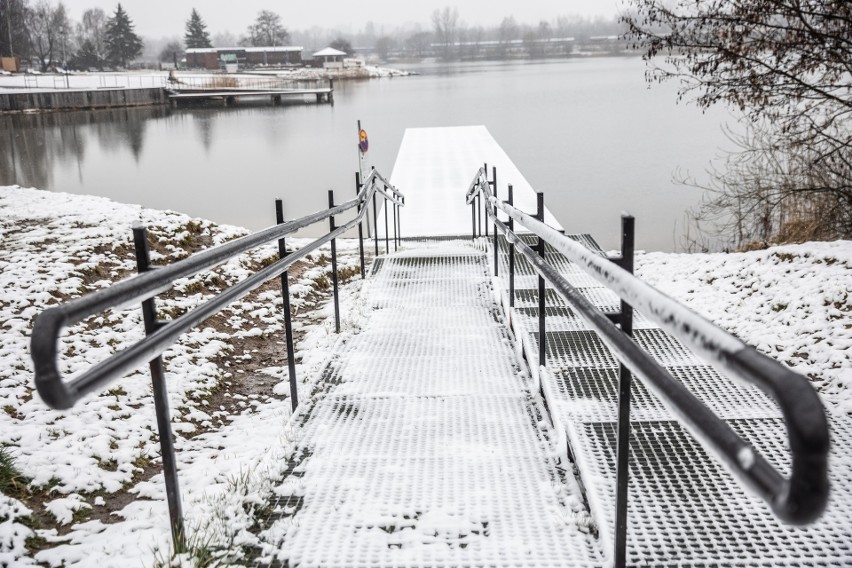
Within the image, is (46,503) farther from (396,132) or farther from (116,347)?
(396,132)

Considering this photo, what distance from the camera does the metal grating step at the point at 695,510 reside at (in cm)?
204

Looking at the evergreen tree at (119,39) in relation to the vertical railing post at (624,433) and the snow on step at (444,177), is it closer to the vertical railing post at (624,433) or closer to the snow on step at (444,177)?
the snow on step at (444,177)

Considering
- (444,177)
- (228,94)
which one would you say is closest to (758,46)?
(444,177)

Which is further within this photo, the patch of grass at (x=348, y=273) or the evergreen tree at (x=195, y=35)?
the evergreen tree at (x=195, y=35)

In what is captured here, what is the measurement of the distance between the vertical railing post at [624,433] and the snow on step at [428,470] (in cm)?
15

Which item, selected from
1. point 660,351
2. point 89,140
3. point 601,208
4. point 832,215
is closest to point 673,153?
point 601,208

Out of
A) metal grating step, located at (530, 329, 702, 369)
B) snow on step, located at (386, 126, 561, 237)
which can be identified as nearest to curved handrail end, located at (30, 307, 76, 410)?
metal grating step, located at (530, 329, 702, 369)

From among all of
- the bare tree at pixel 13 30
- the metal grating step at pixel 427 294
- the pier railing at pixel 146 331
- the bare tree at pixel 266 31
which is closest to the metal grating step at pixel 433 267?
the metal grating step at pixel 427 294

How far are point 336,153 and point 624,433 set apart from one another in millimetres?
34418

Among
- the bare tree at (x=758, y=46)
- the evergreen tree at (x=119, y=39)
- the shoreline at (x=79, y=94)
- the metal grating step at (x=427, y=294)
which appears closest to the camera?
the metal grating step at (x=427, y=294)

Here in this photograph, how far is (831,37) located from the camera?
7004mm

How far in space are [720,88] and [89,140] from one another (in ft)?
135

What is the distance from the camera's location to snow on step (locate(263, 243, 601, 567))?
2.13 m

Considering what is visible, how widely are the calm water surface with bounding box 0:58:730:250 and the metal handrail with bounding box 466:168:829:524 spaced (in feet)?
50.4
